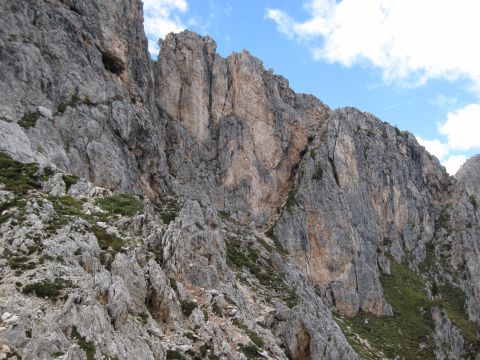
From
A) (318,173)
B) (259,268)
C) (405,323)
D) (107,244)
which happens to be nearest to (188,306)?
(107,244)

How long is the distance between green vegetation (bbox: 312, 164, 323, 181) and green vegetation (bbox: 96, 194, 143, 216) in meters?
61.1

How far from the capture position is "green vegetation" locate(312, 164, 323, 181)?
9442cm

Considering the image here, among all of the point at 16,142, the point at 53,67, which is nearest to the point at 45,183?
the point at 16,142

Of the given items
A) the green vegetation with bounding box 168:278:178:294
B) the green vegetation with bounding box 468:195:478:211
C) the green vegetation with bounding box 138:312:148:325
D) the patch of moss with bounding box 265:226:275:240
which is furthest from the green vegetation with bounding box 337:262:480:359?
the green vegetation with bounding box 138:312:148:325

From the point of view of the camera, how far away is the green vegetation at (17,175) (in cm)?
2925

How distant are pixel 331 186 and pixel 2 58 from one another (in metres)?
65.6

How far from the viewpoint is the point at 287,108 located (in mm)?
100875

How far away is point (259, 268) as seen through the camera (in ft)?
186

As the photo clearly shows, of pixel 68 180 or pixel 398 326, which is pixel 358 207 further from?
pixel 68 180

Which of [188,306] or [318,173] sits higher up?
[318,173]

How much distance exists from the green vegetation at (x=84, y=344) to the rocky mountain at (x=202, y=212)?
95 mm

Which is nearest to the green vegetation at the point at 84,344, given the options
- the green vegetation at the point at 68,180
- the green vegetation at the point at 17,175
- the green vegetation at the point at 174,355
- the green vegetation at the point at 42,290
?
the green vegetation at the point at 42,290

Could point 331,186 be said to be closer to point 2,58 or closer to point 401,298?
point 401,298

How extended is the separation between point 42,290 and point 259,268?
38.5 metres
